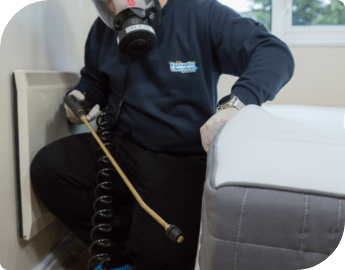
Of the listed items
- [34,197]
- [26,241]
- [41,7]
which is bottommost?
[26,241]

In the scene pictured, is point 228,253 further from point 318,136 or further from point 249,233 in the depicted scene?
point 318,136

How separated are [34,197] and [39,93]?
1.10 feet

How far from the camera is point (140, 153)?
36.9 inches

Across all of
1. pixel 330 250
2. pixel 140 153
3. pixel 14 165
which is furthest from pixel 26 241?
pixel 330 250

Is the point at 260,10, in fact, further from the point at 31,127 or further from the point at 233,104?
the point at 31,127

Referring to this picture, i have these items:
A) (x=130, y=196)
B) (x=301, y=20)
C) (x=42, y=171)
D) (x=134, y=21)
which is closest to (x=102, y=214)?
(x=130, y=196)

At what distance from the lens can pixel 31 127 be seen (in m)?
0.88

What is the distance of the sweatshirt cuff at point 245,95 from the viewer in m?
0.70

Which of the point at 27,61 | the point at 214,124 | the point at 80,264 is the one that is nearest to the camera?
the point at 214,124

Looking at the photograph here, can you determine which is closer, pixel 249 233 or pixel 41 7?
pixel 249 233

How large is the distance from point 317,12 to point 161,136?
4.22 ft

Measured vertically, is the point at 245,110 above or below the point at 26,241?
above

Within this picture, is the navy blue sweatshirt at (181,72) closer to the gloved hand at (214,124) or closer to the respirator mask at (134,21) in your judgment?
the respirator mask at (134,21)

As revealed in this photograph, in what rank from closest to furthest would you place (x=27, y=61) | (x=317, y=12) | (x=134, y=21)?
(x=134, y=21)
(x=27, y=61)
(x=317, y=12)
